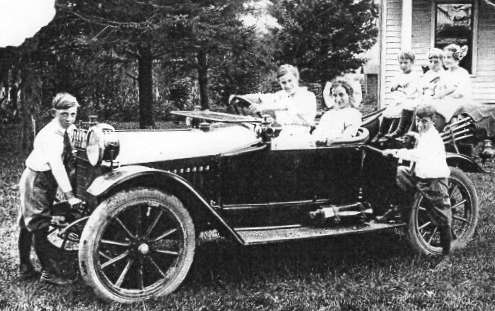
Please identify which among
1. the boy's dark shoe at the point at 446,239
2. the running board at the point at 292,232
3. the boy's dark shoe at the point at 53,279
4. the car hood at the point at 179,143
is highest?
the car hood at the point at 179,143

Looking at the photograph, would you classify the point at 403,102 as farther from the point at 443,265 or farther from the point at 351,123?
the point at 443,265

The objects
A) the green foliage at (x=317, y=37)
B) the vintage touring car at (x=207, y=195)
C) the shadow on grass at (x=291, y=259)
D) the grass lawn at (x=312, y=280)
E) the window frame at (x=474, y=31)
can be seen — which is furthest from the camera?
the green foliage at (x=317, y=37)

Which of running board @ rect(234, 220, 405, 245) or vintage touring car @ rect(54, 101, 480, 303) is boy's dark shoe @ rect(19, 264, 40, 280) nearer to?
vintage touring car @ rect(54, 101, 480, 303)

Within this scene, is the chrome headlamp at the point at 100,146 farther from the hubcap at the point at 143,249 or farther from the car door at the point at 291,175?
the car door at the point at 291,175

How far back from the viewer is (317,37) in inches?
808

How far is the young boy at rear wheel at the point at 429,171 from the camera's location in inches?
190

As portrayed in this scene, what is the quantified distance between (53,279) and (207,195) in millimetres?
1282

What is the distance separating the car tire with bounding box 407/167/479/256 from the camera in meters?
5.06

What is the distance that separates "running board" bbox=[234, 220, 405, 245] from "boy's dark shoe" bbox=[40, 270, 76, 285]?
4.23ft

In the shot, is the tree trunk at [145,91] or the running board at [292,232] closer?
the running board at [292,232]

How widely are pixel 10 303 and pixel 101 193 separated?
1.03 metres

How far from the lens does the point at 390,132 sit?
18.4ft

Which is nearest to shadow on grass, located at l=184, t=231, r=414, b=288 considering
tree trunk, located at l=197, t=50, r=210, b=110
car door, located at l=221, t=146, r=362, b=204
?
car door, located at l=221, t=146, r=362, b=204

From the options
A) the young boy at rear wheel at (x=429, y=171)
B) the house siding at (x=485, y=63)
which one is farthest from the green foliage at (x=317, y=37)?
the young boy at rear wheel at (x=429, y=171)
